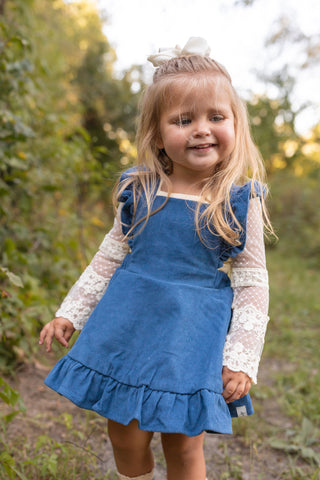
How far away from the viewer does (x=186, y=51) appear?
4.87 ft

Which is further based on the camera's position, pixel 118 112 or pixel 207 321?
pixel 118 112

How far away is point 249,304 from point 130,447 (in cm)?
62

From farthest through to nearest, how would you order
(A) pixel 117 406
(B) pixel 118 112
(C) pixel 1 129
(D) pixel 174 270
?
(B) pixel 118 112 → (C) pixel 1 129 → (D) pixel 174 270 → (A) pixel 117 406

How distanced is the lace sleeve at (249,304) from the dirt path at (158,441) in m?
0.93

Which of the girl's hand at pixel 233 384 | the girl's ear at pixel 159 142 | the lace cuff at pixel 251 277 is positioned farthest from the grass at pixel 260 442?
the girl's ear at pixel 159 142

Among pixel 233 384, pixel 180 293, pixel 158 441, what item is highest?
pixel 180 293

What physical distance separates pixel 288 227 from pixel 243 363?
26.2 feet

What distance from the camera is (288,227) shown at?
884 cm

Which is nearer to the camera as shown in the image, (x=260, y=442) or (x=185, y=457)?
(x=185, y=457)

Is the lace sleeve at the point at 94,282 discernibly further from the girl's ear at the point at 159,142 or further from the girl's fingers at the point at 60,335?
the girl's ear at the point at 159,142

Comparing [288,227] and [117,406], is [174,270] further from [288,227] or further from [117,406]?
[288,227]

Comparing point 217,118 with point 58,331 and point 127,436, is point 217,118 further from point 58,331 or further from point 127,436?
point 127,436

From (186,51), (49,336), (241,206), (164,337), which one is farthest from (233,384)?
(186,51)

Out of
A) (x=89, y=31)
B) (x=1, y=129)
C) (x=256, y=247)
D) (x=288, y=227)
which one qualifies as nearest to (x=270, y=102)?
(x=288, y=227)
